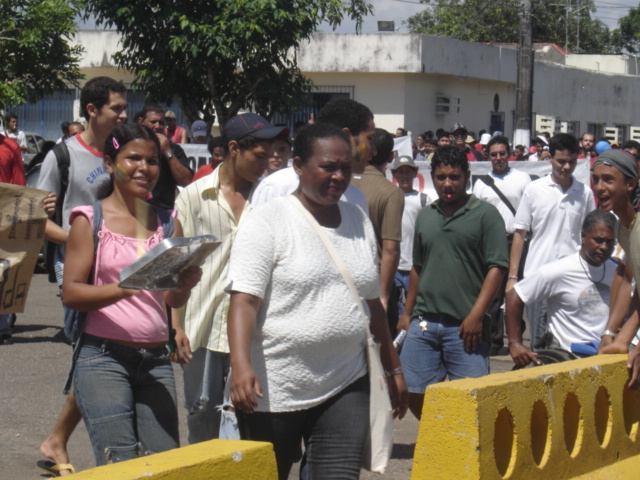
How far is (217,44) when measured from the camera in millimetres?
21172

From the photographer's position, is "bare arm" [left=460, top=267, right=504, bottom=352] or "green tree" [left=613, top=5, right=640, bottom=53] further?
"green tree" [left=613, top=5, right=640, bottom=53]

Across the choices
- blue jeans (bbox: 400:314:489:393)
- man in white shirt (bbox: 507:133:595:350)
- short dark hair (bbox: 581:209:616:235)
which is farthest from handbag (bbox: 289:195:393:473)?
man in white shirt (bbox: 507:133:595:350)

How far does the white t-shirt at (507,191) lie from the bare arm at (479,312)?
169 inches

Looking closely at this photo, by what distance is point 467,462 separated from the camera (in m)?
4.25

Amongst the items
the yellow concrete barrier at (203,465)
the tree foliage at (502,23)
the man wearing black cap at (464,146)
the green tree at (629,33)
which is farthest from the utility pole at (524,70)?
the green tree at (629,33)

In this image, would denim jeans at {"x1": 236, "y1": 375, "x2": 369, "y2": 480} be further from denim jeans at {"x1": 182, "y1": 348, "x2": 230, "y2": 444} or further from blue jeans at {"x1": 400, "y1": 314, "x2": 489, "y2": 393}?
blue jeans at {"x1": 400, "y1": 314, "x2": 489, "y2": 393}

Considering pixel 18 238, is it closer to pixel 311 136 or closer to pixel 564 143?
pixel 311 136

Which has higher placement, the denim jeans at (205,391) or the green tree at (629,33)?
the green tree at (629,33)

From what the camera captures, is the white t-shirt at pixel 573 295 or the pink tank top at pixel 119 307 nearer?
the pink tank top at pixel 119 307

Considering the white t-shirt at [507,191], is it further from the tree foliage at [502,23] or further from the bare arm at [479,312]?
the tree foliage at [502,23]

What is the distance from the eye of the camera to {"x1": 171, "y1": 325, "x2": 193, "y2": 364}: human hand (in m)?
4.68

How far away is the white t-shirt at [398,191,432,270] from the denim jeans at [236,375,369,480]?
4981 millimetres

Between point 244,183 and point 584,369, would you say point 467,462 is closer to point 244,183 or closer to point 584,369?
point 584,369

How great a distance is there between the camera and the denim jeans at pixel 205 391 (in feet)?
16.2
